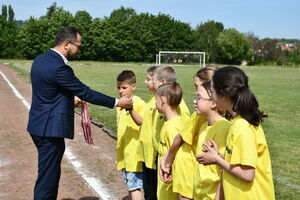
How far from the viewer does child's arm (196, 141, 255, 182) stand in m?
2.97

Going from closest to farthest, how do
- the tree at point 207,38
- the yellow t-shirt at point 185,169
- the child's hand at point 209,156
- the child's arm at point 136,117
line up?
the child's hand at point 209,156, the yellow t-shirt at point 185,169, the child's arm at point 136,117, the tree at point 207,38

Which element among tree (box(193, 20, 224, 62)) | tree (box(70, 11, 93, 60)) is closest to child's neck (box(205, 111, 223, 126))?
tree (box(70, 11, 93, 60))

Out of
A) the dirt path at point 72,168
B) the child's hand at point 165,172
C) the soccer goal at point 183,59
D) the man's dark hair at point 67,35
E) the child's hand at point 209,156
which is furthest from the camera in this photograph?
the soccer goal at point 183,59

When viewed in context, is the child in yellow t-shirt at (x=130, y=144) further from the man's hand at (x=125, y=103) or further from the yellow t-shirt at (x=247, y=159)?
the yellow t-shirt at (x=247, y=159)

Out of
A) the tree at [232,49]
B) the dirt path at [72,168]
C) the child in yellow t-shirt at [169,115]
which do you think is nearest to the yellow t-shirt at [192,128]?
the child in yellow t-shirt at [169,115]

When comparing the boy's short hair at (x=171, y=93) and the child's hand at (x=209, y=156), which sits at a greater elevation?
the boy's short hair at (x=171, y=93)

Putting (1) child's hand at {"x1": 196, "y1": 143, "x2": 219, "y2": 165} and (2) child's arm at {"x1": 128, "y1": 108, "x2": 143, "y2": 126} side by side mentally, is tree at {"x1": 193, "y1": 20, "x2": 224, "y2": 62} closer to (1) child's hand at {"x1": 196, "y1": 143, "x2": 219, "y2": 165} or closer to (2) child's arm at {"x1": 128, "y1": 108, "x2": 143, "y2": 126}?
(2) child's arm at {"x1": 128, "y1": 108, "x2": 143, "y2": 126}

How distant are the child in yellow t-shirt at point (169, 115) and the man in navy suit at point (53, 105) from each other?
3.32 feet

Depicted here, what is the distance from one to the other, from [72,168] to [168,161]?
3552mm

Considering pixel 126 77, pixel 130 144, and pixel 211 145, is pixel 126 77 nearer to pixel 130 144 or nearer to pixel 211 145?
pixel 130 144

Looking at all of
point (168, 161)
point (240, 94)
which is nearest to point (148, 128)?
point (168, 161)

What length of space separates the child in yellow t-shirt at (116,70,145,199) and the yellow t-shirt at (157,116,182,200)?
0.69 metres

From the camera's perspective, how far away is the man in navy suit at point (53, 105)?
451cm

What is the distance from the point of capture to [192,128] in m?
3.85
